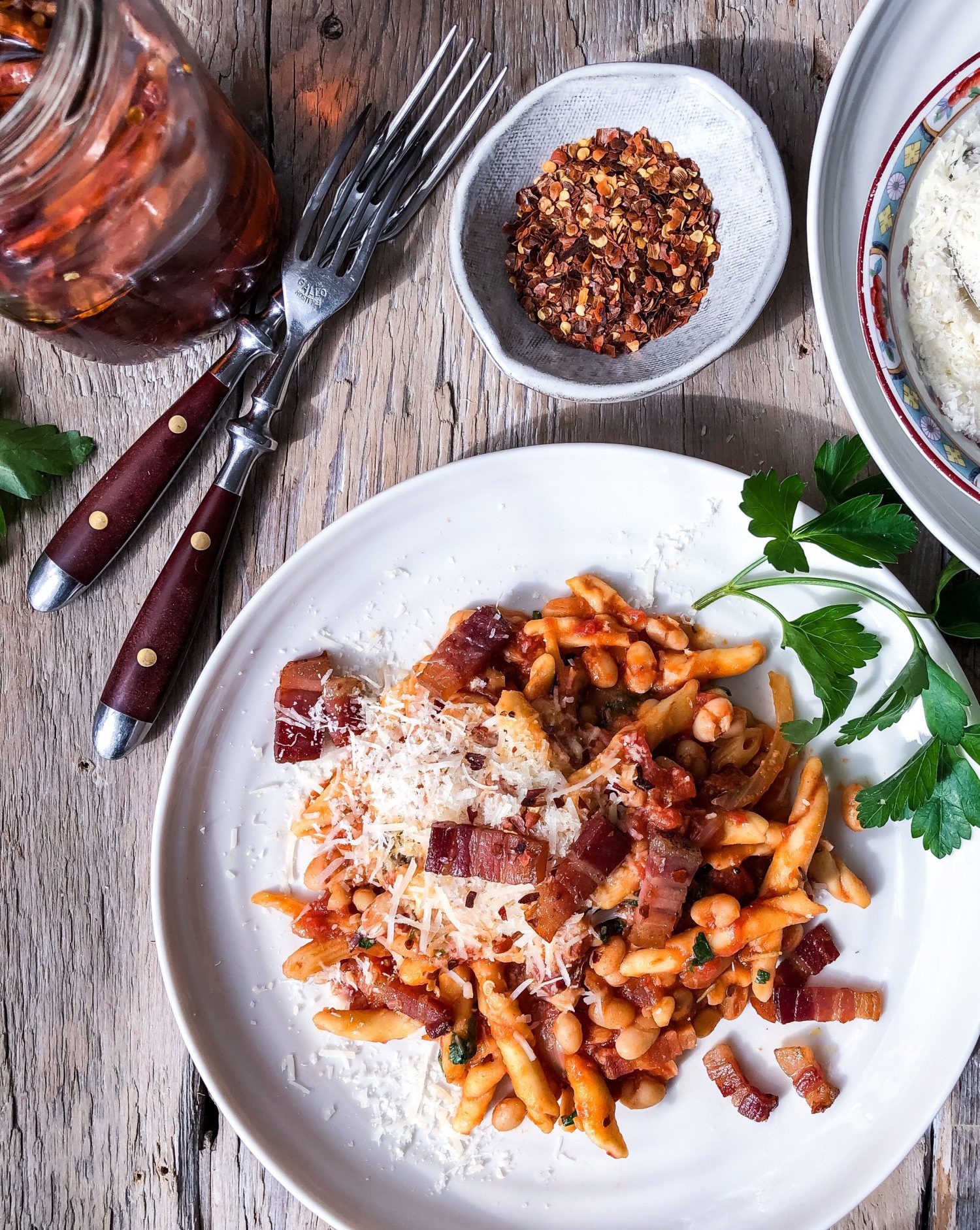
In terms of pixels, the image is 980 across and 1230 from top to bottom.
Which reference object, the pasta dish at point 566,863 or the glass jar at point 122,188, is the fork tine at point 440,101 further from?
the pasta dish at point 566,863

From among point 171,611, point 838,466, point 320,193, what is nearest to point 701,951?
point 838,466

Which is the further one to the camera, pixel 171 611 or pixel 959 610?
pixel 171 611

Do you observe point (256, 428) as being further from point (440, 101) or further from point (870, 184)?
point (870, 184)

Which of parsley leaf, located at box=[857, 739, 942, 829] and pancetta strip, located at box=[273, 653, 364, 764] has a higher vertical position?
pancetta strip, located at box=[273, 653, 364, 764]

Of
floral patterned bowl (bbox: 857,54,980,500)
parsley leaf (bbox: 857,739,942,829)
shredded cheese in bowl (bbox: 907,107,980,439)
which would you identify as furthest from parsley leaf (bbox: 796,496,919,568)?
parsley leaf (bbox: 857,739,942,829)

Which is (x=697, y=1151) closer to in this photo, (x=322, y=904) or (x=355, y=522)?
(x=322, y=904)

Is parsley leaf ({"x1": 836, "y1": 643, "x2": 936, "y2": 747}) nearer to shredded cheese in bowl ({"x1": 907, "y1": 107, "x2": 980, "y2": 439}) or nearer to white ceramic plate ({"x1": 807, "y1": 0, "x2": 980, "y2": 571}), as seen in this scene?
white ceramic plate ({"x1": 807, "y1": 0, "x2": 980, "y2": 571})

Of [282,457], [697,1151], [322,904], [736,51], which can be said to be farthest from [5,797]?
[736,51]
